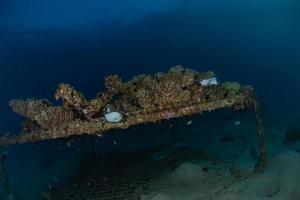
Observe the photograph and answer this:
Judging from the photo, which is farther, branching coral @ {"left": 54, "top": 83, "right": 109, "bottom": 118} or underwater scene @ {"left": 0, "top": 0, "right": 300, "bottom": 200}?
underwater scene @ {"left": 0, "top": 0, "right": 300, "bottom": 200}

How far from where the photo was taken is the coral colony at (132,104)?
8.64 m

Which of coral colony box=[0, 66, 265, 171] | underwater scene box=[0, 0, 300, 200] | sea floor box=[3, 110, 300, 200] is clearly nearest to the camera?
coral colony box=[0, 66, 265, 171]

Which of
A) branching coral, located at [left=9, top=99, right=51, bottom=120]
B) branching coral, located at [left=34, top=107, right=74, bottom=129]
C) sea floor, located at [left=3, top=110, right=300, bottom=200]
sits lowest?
sea floor, located at [left=3, top=110, right=300, bottom=200]

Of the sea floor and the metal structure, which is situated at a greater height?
the metal structure

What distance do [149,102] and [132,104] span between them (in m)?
0.53

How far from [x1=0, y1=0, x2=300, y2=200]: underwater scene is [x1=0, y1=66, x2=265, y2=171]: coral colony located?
0.08 ft

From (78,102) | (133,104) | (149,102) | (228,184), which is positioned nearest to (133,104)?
(133,104)

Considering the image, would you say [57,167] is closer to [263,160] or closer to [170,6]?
[263,160]

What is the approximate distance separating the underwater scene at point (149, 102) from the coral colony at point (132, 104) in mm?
26

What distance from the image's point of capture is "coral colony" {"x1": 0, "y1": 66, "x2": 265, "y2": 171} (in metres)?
8.64

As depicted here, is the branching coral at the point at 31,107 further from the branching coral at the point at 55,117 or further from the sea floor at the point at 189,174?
the sea floor at the point at 189,174

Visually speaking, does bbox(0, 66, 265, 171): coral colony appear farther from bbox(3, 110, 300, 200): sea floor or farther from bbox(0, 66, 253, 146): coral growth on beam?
bbox(3, 110, 300, 200): sea floor

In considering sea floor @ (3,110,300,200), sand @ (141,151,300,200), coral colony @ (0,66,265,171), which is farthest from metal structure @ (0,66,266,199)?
sand @ (141,151,300,200)

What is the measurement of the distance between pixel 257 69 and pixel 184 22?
52.0ft
